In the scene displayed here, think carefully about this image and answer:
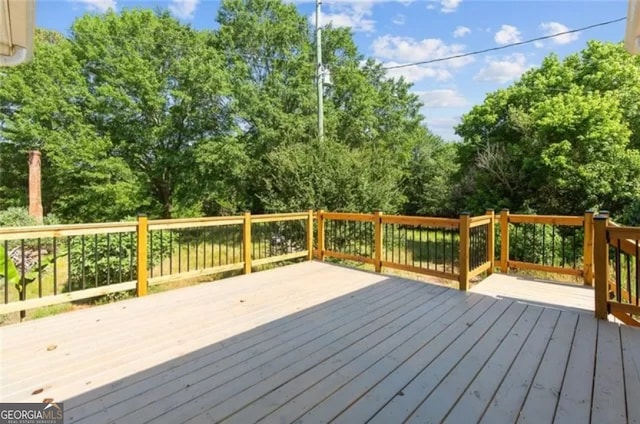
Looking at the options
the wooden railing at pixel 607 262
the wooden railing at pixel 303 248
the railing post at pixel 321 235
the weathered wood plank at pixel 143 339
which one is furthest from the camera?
the railing post at pixel 321 235

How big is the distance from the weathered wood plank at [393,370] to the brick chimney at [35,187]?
41.7 ft

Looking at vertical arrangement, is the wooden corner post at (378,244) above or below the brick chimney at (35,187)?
below

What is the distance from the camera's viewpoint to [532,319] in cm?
327

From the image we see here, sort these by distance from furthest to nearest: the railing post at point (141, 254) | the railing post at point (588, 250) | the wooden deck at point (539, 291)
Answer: the railing post at point (588, 250) → the railing post at point (141, 254) → the wooden deck at point (539, 291)

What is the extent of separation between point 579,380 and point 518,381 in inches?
14.7

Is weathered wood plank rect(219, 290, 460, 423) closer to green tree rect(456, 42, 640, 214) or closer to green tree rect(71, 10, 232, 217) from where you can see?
green tree rect(456, 42, 640, 214)

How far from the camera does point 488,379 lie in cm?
222

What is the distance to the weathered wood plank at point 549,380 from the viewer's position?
6.14ft

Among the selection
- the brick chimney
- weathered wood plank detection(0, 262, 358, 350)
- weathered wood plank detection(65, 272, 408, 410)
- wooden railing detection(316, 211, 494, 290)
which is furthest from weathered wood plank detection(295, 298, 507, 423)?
the brick chimney

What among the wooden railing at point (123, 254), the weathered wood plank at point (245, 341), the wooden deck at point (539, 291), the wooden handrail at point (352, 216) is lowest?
the weathered wood plank at point (245, 341)

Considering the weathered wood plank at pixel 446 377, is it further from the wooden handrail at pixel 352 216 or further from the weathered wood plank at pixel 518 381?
the wooden handrail at pixel 352 216

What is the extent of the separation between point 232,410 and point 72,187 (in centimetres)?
1289

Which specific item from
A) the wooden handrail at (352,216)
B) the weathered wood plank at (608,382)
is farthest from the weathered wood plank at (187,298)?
the weathered wood plank at (608,382)

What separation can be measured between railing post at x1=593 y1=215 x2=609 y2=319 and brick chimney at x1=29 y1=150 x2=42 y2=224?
45.3ft
